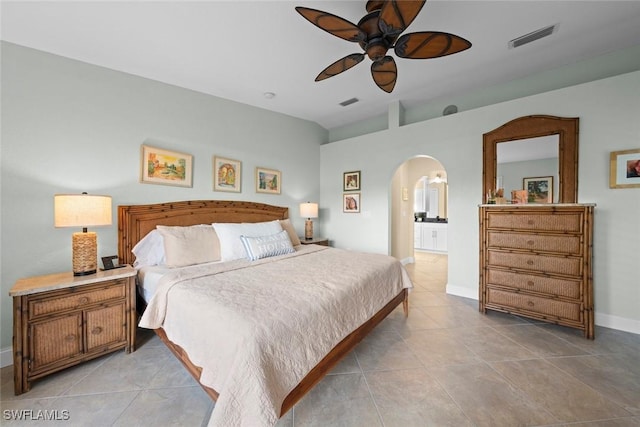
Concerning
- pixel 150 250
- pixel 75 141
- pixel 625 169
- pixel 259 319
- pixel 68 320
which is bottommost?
pixel 68 320

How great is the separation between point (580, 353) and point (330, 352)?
2.29 meters

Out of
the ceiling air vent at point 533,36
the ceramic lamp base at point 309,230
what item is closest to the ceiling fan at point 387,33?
the ceiling air vent at point 533,36

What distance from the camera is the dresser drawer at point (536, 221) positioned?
239 centimetres

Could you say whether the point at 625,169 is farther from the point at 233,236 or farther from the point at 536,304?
the point at 233,236

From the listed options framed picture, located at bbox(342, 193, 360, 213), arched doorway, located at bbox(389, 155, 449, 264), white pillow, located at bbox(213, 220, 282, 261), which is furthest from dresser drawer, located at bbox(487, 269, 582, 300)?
white pillow, located at bbox(213, 220, 282, 261)

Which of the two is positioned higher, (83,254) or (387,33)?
(387,33)

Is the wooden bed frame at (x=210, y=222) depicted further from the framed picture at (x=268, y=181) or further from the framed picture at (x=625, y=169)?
the framed picture at (x=625, y=169)

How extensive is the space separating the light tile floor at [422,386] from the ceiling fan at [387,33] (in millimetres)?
2412

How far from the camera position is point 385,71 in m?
2.05

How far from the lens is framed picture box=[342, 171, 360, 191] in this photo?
453cm

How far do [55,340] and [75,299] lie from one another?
0.30 m

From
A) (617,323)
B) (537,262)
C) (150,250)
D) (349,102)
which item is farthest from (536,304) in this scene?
(150,250)

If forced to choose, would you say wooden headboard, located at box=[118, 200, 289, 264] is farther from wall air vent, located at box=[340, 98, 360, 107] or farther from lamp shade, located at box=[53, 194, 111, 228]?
wall air vent, located at box=[340, 98, 360, 107]

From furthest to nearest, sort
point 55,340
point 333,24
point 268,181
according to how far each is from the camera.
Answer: point 268,181 < point 55,340 < point 333,24
